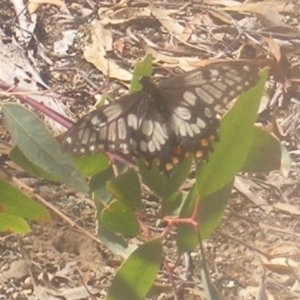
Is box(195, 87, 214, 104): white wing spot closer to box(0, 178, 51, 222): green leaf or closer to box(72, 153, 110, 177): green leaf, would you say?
box(72, 153, 110, 177): green leaf

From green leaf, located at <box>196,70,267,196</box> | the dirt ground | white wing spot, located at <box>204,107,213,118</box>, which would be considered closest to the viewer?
green leaf, located at <box>196,70,267,196</box>

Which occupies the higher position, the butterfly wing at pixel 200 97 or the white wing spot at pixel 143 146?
the butterfly wing at pixel 200 97

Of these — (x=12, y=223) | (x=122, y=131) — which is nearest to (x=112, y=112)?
(x=122, y=131)

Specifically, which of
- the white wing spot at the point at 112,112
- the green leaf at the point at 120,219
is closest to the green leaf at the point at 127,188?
→ the green leaf at the point at 120,219

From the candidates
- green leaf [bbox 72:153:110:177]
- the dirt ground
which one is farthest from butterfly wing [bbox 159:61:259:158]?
the dirt ground

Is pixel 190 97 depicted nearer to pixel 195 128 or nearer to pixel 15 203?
pixel 195 128

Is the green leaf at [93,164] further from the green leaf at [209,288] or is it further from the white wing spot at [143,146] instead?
the green leaf at [209,288]
